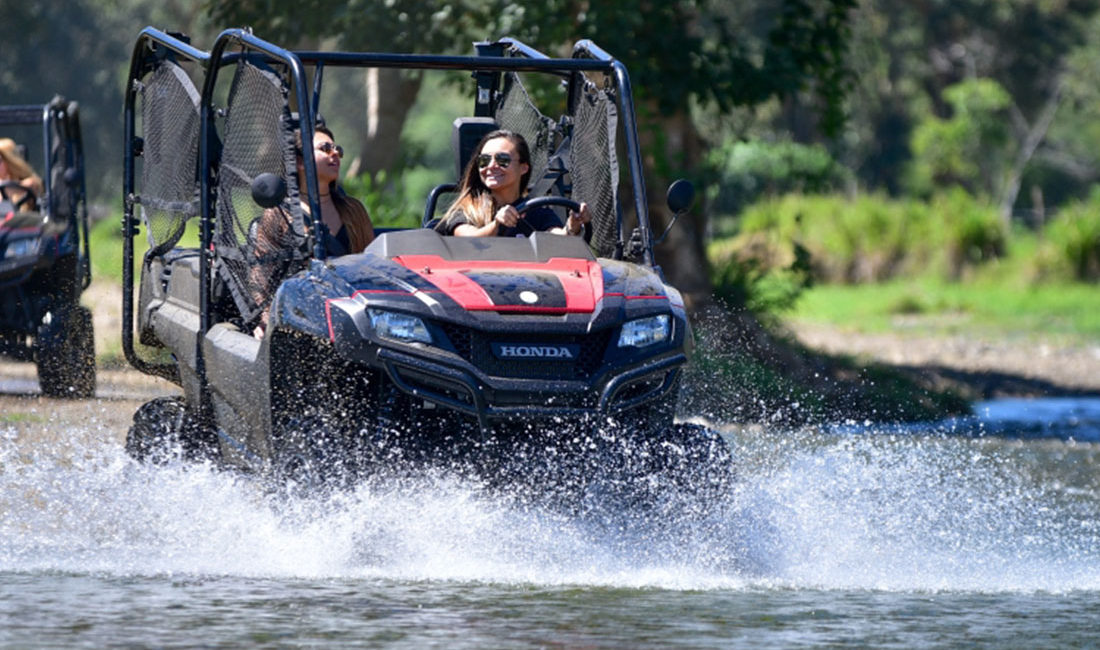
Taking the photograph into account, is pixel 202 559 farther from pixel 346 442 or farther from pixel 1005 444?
pixel 1005 444

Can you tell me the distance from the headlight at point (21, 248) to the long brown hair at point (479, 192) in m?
5.59

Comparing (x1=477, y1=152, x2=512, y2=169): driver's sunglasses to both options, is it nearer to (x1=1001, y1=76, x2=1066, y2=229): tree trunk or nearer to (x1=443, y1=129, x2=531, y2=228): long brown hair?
(x1=443, y1=129, x2=531, y2=228): long brown hair

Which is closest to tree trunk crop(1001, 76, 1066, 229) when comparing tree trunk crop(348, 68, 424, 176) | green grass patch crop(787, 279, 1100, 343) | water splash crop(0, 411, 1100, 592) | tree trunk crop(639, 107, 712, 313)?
green grass patch crop(787, 279, 1100, 343)

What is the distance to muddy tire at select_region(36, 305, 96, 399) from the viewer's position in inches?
512

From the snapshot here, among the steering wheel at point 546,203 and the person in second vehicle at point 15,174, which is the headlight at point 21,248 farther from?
the steering wheel at point 546,203

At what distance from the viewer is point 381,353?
21.6 feet

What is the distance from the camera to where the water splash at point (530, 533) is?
6.80 metres

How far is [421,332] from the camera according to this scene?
664cm

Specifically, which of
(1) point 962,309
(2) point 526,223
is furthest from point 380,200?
(1) point 962,309

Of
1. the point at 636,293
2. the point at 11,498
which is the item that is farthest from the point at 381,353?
the point at 11,498

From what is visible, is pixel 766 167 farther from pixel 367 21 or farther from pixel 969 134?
pixel 367 21

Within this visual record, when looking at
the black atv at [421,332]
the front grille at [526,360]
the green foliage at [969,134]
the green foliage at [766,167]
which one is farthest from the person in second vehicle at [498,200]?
the green foliage at [969,134]

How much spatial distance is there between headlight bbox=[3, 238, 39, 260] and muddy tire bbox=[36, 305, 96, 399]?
0.48 m

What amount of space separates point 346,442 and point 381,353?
1.24ft
